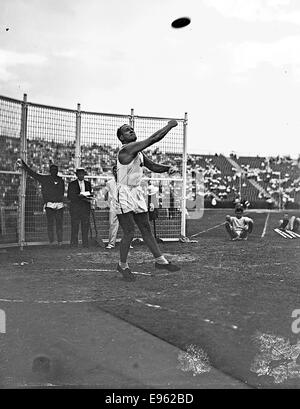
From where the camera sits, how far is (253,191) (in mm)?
36125

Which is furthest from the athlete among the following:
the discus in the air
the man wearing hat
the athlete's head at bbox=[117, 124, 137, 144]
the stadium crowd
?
the stadium crowd

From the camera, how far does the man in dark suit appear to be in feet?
29.3

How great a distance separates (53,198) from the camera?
920cm

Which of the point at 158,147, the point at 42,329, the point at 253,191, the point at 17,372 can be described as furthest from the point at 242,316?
the point at 253,191

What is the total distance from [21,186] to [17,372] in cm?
624

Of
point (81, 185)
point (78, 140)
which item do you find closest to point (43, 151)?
point (78, 140)

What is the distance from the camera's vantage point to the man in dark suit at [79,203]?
8938 mm

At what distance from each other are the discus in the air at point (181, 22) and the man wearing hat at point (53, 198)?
461 cm

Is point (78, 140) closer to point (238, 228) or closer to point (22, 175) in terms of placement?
point (22, 175)

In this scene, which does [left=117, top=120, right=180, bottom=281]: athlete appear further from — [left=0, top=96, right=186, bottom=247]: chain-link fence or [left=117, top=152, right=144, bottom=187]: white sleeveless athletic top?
[left=0, top=96, right=186, bottom=247]: chain-link fence

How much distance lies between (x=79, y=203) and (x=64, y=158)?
116cm

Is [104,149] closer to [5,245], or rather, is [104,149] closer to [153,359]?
[5,245]
